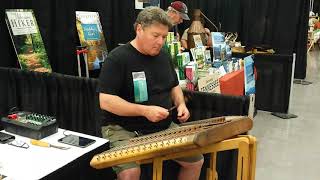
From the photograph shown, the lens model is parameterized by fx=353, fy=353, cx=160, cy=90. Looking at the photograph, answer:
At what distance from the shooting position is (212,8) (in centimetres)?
681

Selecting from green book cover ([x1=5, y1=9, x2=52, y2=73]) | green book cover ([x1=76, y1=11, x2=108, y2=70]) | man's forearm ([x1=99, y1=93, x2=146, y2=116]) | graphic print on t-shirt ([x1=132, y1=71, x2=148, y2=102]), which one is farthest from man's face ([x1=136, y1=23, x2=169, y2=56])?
green book cover ([x1=76, y1=11, x2=108, y2=70])

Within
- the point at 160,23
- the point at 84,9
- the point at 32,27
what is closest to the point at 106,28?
the point at 84,9

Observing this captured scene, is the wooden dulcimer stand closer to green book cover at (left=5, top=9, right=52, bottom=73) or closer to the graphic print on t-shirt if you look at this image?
the graphic print on t-shirt

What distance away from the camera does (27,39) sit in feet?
9.34

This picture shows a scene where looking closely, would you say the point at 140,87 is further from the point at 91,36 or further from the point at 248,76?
the point at 248,76

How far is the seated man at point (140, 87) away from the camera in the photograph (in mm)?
1810

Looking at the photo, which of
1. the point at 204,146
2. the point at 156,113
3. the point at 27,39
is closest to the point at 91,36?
the point at 27,39

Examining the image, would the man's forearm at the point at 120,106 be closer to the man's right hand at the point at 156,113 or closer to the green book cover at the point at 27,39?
the man's right hand at the point at 156,113

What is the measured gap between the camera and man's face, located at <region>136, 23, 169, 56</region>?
181 centimetres

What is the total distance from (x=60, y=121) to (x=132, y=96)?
2.83 ft

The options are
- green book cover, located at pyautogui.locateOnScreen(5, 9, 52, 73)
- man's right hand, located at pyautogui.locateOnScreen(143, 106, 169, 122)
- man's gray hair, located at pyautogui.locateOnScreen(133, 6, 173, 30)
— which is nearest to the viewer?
man's right hand, located at pyautogui.locateOnScreen(143, 106, 169, 122)

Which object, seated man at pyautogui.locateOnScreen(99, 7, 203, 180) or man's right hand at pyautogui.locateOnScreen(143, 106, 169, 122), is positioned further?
seated man at pyautogui.locateOnScreen(99, 7, 203, 180)

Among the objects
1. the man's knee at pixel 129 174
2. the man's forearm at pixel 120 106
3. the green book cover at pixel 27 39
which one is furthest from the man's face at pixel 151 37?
the green book cover at pixel 27 39

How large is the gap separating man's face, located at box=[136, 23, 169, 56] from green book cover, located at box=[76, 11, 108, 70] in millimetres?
1673
